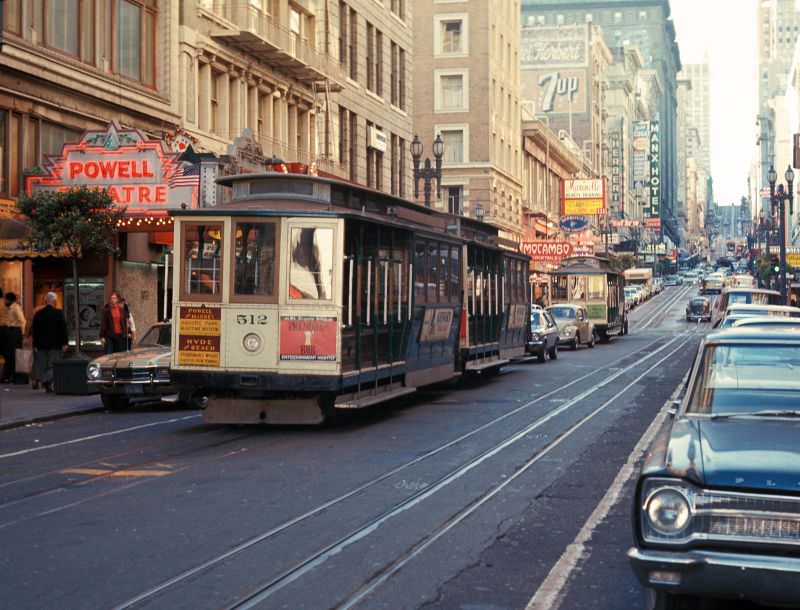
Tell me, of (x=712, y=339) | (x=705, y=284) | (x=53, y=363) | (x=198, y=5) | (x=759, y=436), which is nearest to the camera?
(x=759, y=436)

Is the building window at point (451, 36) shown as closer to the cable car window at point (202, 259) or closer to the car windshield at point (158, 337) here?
the car windshield at point (158, 337)

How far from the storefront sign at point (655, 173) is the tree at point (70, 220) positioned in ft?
567

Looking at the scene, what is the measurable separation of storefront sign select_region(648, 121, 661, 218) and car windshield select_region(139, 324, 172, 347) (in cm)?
17481

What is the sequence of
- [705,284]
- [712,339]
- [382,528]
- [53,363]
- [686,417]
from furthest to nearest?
[705,284] < [53,363] < [382,528] < [712,339] < [686,417]

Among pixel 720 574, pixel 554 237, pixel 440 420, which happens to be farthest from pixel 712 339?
pixel 554 237

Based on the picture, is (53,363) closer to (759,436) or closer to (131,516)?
(131,516)

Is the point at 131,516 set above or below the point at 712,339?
below

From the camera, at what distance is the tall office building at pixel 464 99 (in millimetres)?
70938

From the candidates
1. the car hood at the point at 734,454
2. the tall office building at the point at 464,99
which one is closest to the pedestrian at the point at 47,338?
the car hood at the point at 734,454

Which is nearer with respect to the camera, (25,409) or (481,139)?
(25,409)

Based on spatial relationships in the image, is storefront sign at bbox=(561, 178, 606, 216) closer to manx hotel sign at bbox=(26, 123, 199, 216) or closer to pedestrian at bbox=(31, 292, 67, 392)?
manx hotel sign at bbox=(26, 123, 199, 216)

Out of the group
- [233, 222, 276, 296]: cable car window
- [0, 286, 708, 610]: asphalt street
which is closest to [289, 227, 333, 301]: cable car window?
[233, 222, 276, 296]: cable car window

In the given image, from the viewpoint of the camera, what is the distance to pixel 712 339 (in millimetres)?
7973

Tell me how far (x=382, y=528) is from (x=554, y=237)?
84.7m
